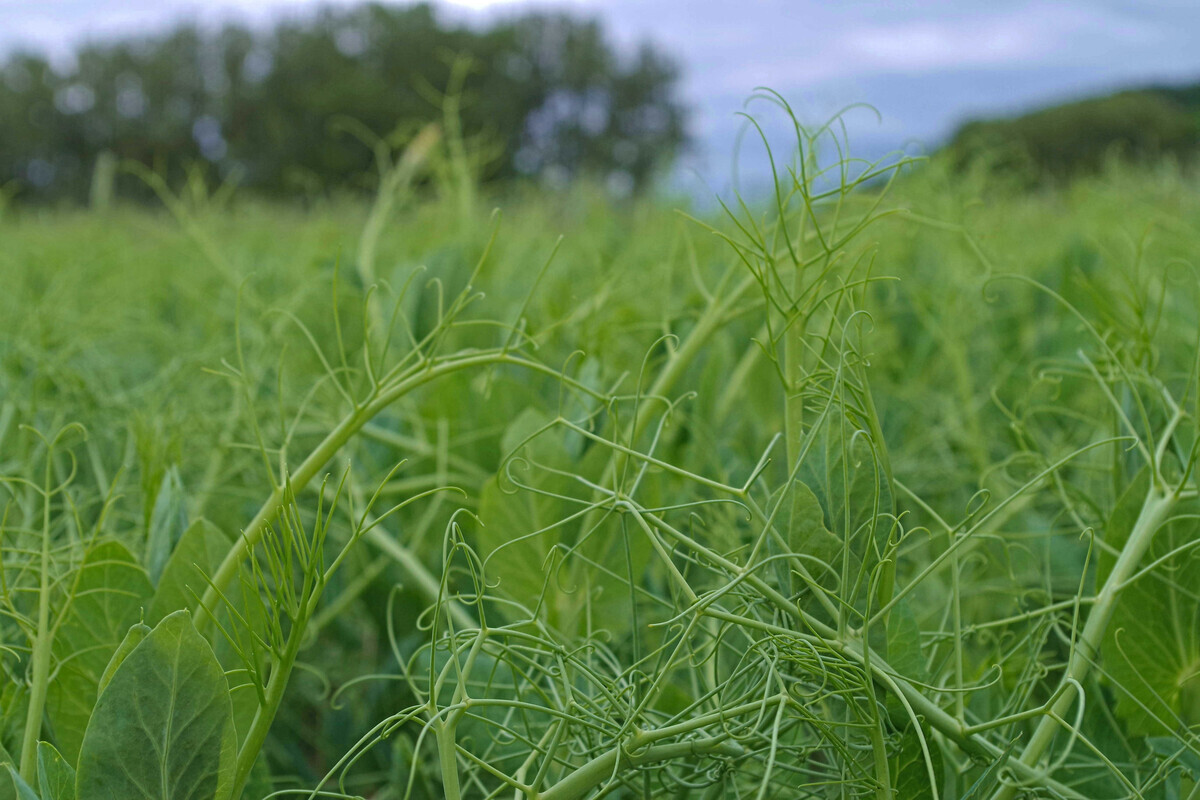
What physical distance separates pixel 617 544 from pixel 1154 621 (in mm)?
292

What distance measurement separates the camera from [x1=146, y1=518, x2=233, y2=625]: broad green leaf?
44cm

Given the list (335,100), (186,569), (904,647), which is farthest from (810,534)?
(335,100)

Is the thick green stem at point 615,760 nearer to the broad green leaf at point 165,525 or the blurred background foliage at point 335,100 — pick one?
the broad green leaf at point 165,525

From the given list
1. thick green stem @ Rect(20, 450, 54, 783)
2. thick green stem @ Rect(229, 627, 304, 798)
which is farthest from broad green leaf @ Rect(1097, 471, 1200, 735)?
thick green stem @ Rect(20, 450, 54, 783)

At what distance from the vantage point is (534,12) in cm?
2030

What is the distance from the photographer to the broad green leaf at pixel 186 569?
44cm

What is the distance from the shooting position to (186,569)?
0.44 metres

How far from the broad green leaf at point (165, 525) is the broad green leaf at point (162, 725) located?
144mm

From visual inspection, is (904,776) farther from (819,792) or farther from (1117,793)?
(1117,793)

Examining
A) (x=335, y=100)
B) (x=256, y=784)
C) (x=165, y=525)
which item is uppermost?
(x=335, y=100)

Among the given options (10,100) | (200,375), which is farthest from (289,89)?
(200,375)

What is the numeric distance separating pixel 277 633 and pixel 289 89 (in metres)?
20.5

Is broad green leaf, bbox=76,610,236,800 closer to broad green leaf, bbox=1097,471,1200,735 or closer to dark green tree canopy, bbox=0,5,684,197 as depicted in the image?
broad green leaf, bbox=1097,471,1200,735

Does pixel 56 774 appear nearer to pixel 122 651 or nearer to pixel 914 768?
pixel 122 651
